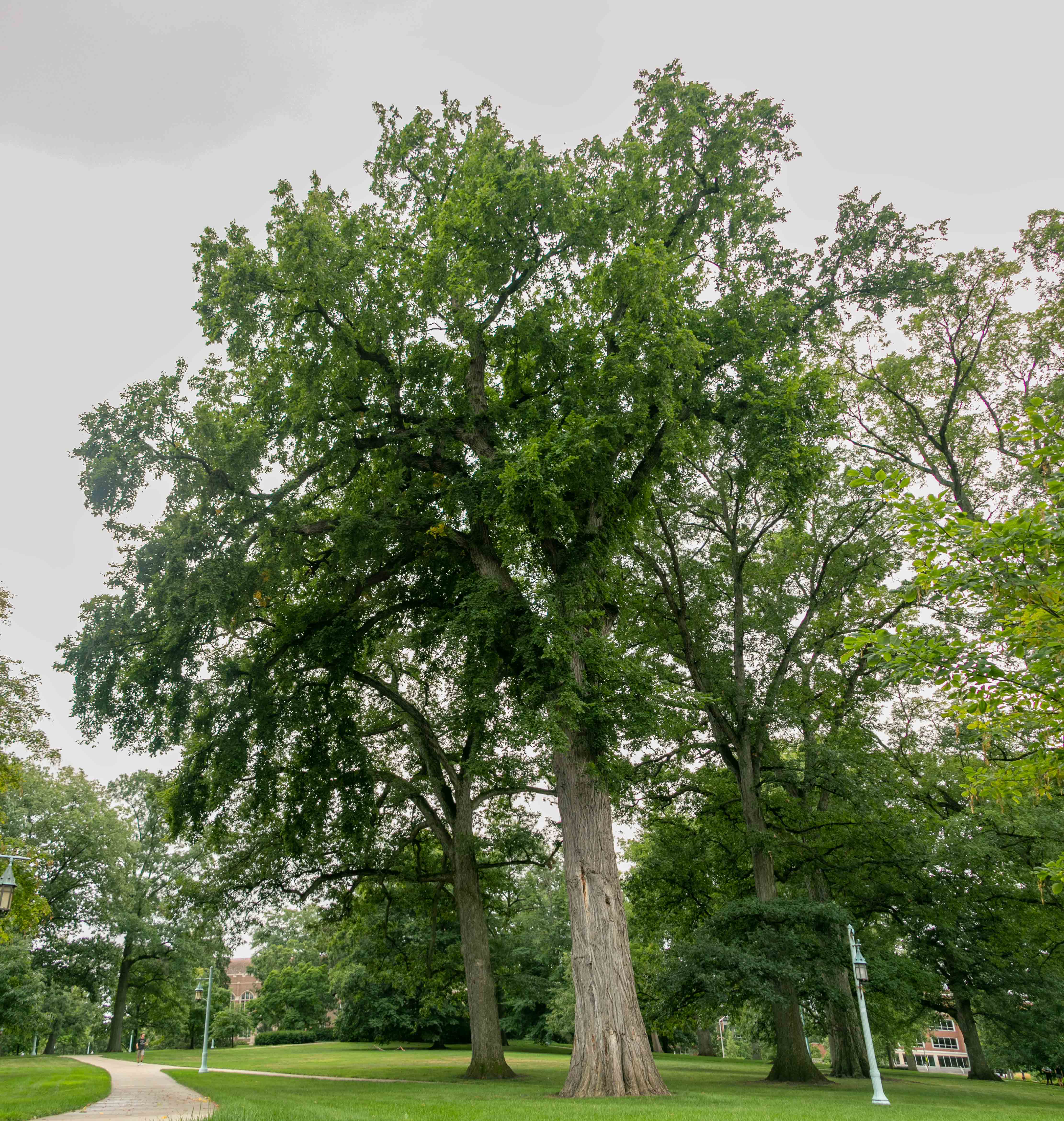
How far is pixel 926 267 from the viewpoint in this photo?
15375mm

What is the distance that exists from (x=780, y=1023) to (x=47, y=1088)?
55.0 feet

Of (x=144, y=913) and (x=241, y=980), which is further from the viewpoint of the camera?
(x=241, y=980)

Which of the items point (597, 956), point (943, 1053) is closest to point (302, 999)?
point (597, 956)

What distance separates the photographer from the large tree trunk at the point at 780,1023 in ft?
60.8

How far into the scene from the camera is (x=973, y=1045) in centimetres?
2778

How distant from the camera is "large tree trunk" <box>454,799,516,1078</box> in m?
19.0

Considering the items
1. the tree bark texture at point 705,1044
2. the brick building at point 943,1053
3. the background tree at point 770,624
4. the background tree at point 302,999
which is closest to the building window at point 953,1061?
the brick building at point 943,1053

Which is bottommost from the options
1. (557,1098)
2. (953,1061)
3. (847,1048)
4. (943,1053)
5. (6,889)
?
(953,1061)

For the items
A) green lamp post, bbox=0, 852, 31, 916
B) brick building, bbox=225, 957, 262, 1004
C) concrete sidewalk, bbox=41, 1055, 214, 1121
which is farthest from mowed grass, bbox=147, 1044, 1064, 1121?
brick building, bbox=225, 957, 262, 1004

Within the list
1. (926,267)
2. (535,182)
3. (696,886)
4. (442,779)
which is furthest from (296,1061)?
(926,267)

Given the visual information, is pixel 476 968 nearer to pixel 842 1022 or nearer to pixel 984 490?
pixel 842 1022

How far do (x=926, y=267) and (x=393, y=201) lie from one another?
1169cm

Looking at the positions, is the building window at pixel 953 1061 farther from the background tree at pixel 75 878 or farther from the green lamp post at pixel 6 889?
the green lamp post at pixel 6 889

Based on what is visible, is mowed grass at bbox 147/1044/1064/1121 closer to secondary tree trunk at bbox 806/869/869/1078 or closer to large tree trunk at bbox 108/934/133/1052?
secondary tree trunk at bbox 806/869/869/1078
